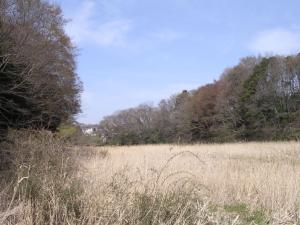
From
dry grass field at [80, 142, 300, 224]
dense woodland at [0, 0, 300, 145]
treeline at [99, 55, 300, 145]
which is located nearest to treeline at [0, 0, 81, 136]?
dense woodland at [0, 0, 300, 145]

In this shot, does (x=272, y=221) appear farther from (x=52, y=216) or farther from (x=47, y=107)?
(x=47, y=107)

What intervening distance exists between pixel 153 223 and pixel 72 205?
0.98m

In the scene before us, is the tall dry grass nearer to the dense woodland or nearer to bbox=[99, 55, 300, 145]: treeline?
the dense woodland

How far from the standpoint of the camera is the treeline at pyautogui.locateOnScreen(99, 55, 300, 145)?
56969 mm

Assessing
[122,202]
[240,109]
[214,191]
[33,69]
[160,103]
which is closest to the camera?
[122,202]

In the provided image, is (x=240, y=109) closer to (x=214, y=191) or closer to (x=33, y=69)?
(x=33, y=69)

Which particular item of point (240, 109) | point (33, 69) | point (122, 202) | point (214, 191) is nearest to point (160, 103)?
point (240, 109)

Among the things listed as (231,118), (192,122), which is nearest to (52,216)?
(231,118)

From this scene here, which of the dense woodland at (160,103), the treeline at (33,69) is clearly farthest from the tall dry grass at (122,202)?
the dense woodland at (160,103)

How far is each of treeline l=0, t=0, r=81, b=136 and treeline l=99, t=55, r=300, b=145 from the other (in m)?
18.0

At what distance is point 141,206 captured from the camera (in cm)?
508

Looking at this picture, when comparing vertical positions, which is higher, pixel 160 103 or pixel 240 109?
pixel 160 103

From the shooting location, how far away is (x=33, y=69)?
13.2 meters

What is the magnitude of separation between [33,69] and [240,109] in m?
51.5
